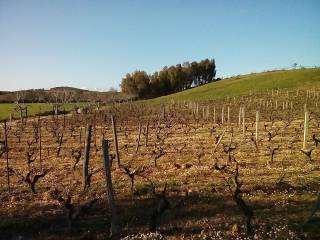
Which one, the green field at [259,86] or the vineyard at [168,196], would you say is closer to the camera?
the vineyard at [168,196]

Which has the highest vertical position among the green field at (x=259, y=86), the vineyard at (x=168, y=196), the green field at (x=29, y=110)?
the green field at (x=259, y=86)

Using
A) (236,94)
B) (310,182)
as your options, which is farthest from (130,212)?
(236,94)

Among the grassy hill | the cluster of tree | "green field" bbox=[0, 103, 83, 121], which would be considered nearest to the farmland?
"green field" bbox=[0, 103, 83, 121]

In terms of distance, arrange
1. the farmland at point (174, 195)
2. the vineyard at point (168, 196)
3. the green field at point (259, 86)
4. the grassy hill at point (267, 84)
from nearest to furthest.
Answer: the vineyard at point (168, 196)
the farmland at point (174, 195)
the green field at point (259, 86)
the grassy hill at point (267, 84)

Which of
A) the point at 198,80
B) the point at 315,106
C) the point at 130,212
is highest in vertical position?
the point at 198,80

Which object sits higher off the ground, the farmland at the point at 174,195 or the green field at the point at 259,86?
the green field at the point at 259,86

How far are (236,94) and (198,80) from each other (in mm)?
76221

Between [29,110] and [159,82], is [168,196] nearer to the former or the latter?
[29,110]

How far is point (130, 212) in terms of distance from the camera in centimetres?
1570

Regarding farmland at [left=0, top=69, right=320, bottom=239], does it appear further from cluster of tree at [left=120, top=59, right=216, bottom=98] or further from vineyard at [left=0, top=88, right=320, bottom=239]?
cluster of tree at [left=120, top=59, right=216, bottom=98]

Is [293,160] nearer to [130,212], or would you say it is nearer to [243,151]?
[243,151]

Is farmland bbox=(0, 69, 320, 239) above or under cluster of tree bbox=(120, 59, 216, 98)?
under

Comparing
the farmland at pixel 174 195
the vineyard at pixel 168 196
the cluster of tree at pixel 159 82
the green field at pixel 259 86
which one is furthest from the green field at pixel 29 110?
the vineyard at pixel 168 196

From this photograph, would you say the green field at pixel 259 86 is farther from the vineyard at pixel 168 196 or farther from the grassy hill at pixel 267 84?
the vineyard at pixel 168 196
